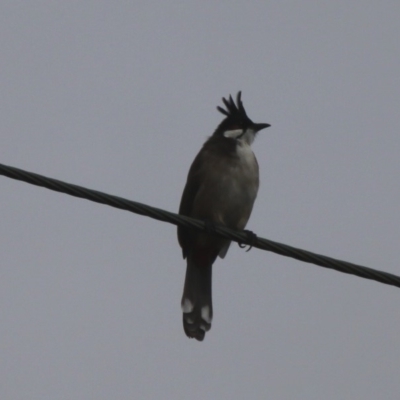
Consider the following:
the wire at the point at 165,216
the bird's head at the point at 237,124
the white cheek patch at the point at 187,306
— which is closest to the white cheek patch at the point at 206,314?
the white cheek patch at the point at 187,306

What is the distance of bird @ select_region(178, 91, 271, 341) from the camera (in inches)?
283

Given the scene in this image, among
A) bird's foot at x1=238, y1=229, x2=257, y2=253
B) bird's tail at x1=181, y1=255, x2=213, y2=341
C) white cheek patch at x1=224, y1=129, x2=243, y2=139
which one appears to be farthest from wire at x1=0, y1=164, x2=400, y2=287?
white cheek patch at x1=224, y1=129, x2=243, y2=139

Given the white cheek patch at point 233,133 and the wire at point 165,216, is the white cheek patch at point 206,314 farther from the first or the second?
the wire at point 165,216

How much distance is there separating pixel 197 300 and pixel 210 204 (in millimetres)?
860

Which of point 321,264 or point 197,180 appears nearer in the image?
point 321,264

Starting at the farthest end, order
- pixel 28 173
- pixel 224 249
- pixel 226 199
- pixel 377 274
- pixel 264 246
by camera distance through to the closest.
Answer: pixel 224 249, pixel 226 199, pixel 264 246, pixel 377 274, pixel 28 173

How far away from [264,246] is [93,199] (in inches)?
41.6

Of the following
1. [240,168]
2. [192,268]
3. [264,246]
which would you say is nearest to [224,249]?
[192,268]

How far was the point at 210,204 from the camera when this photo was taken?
7.19 m

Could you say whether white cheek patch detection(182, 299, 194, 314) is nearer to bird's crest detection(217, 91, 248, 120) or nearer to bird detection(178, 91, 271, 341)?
bird detection(178, 91, 271, 341)

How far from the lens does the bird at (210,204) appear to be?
7180 millimetres

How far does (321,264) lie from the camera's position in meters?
4.66

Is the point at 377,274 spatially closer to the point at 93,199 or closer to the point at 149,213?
the point at 149,213

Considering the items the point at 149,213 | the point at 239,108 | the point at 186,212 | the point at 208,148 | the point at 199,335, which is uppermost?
the point at 239,108
